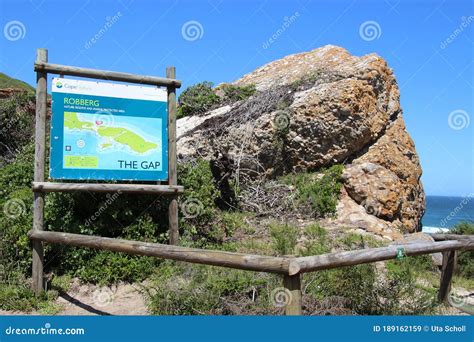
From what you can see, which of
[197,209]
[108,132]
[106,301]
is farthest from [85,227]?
[197,209]

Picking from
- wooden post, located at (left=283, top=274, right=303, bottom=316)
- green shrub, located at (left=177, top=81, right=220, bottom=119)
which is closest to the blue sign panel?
wooden post, located at (left=283, top=274, right=303, bottom=316)

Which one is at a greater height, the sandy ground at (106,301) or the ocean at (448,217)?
the ocean at (448,217)

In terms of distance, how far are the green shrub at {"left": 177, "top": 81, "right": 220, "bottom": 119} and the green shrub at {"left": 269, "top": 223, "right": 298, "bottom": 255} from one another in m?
6.22

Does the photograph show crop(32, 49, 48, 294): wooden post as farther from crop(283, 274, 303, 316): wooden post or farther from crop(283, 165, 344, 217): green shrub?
crop(283, 165, 344, 217): green shrub

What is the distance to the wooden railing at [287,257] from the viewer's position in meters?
4.69

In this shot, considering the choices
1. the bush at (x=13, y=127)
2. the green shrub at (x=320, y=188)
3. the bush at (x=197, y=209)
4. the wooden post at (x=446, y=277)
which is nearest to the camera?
the wooden post at (x=446, y=277)

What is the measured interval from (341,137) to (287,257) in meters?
7.76

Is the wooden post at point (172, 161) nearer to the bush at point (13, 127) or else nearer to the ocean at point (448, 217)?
the ocean at point (448, 217)

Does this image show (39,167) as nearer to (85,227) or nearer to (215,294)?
(85,227)

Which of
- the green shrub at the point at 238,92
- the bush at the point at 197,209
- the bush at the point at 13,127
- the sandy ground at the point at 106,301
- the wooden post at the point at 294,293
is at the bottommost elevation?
the sandy ground at the point at 106,301

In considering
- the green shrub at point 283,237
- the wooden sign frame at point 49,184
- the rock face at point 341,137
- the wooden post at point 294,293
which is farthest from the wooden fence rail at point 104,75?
the wooden post at point 294,293

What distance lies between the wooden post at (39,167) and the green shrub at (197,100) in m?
7.87

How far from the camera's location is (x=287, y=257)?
4738 mm

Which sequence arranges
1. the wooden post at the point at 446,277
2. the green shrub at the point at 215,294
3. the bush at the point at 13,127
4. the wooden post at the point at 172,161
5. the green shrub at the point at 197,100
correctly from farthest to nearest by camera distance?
the green shrub at the point at 197,100 < the bush at the point at 13,127 < the wooden post at the point at 172,161 < the wooden post at the point at 446,277 < the green shrub at the point at 215,294
